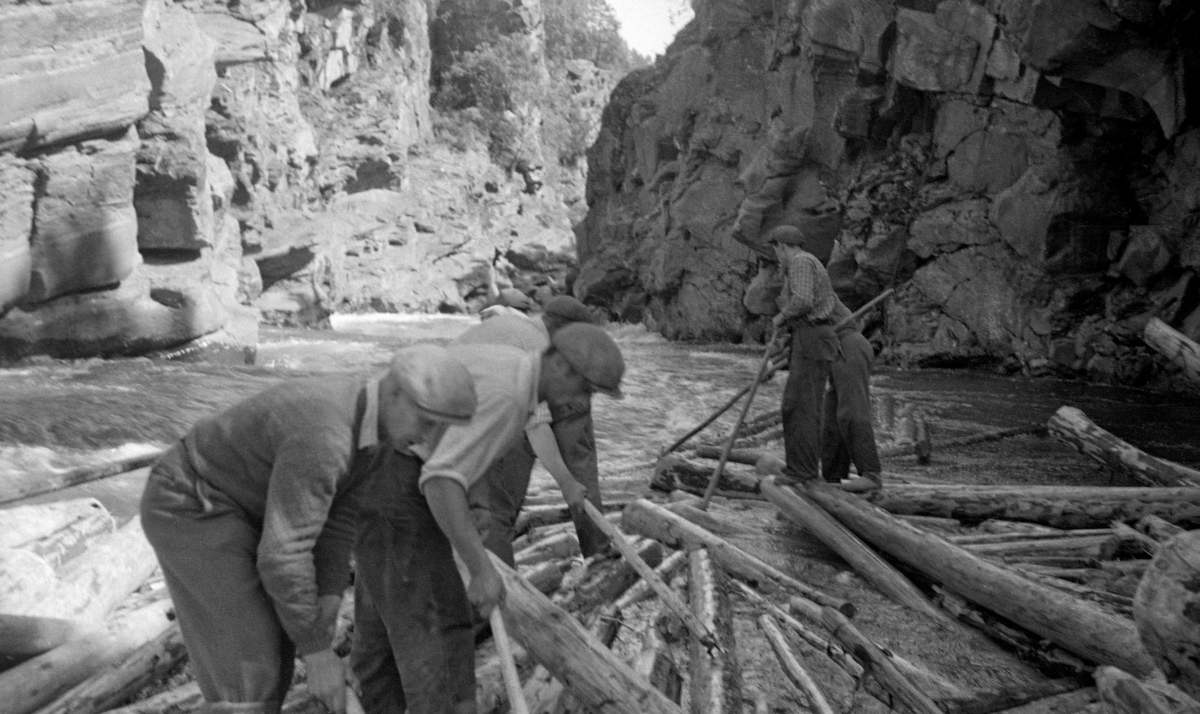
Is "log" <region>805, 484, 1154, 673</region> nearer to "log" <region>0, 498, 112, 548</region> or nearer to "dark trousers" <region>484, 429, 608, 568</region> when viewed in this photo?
"dark trousers" <region>484, 429, 608, 568</region>

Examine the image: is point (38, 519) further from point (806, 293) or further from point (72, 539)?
point (806, 293)

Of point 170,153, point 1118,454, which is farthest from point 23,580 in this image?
point 170,153

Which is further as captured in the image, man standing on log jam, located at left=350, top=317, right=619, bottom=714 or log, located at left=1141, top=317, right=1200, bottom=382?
log, located at left=1141, top=317, right=1200, bottom=382

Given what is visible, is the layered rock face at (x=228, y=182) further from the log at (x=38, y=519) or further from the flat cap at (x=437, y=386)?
the flat cap at (x=437, y=386)

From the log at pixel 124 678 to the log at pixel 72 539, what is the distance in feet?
4.61

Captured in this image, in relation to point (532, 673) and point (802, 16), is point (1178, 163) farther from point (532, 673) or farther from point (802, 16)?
point (532, 673)

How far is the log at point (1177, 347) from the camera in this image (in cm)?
844

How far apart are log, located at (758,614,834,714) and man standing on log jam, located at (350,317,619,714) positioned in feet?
4.42

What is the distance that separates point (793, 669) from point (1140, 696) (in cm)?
133

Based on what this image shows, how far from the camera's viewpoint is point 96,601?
495 cm

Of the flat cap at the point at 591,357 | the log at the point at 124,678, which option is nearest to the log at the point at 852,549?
the flat cap at the point at 591,357

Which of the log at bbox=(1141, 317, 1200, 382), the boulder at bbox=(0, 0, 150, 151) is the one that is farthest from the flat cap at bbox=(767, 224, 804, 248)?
the boulder at bbox=(0, 0, 150, 151)

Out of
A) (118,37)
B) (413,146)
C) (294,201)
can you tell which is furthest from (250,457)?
(413,146)

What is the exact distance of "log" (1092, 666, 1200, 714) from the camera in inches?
122
